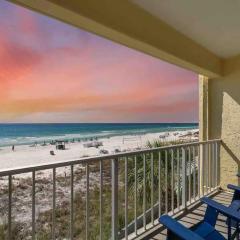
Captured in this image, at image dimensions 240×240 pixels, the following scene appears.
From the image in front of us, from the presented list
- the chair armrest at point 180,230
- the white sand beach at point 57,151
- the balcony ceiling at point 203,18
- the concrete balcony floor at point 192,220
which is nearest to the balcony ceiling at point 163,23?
the balcony ceiling at point 203,18

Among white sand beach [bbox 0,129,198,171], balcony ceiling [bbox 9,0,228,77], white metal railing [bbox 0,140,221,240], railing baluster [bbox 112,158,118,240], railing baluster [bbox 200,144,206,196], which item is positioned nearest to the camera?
white metal railing [bbox 0,140,221,240]

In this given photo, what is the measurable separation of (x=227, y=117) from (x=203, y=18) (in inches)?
94.2

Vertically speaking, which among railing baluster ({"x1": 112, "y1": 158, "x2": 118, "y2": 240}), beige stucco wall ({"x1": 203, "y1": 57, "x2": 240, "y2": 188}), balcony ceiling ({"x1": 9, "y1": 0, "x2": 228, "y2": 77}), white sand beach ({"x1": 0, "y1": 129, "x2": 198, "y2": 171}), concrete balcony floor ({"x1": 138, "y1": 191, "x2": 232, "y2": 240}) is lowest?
white sand beach ({"x1": 0, "y1": 129, "x2": 198, "y2": 171})

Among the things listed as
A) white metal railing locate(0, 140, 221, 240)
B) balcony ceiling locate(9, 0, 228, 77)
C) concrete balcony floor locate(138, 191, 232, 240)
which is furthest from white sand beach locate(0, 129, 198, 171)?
balcony ceiling locate(9, 0, 228, 77)

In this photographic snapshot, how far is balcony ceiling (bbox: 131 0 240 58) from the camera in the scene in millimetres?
3389

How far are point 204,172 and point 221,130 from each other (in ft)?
2.78

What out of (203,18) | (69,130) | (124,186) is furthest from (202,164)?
(69,130)

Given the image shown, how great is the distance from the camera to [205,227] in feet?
7.82

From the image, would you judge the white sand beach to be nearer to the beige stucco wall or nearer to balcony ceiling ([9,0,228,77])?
the beige stucco wall

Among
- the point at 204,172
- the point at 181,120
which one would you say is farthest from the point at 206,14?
the point at 181,120

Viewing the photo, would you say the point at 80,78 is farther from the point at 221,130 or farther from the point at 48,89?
the point at 221,130

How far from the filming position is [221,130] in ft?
18.8

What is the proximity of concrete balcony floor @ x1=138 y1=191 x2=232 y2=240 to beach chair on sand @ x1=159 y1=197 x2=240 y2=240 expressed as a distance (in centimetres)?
108

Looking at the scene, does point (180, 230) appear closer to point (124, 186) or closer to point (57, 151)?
point (124, 186)
